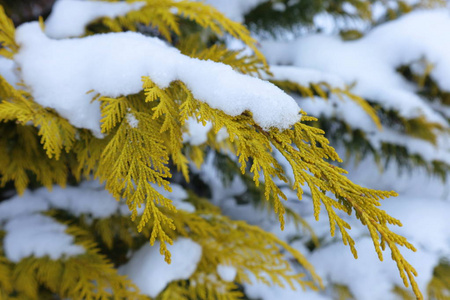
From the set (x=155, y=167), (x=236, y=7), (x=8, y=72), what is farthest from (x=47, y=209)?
(x=236, y=7)

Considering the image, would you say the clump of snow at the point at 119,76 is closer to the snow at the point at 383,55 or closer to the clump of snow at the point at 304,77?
the clump of snow at the point at 304,77

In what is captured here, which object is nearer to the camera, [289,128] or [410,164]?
[289,128]

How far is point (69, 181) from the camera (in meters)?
1.29

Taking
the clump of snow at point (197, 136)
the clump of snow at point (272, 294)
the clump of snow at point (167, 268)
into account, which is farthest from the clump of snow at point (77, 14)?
the clump of snow at point (272, 294)

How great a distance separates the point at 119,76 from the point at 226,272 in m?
→ 0.76

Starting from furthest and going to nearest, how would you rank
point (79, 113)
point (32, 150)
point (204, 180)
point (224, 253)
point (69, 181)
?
1. point (204, 180)
2. point (69, 181)
3. point (224, 253)
4. point (32, 150)
5. point (79, 113)

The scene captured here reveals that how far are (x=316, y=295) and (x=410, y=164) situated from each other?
97 cm

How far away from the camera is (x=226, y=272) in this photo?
3.37ft

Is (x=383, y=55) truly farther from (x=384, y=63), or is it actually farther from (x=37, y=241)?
(x=37, y=241)

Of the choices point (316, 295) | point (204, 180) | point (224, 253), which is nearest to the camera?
point (224, 253)

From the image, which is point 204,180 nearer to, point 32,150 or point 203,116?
point 32,150

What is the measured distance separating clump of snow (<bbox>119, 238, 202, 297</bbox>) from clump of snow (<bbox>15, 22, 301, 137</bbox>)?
0.55 meters

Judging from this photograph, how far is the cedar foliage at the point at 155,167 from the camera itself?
19.8 inches

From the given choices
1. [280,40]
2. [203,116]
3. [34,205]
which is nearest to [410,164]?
[280,40]
